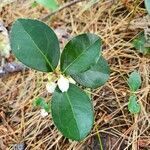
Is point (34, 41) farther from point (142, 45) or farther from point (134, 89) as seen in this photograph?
point (142, 45)

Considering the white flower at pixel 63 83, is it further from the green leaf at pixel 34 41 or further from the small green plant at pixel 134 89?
the small green plant at pixel 134 89

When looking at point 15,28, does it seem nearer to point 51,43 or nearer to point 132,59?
point 51,43

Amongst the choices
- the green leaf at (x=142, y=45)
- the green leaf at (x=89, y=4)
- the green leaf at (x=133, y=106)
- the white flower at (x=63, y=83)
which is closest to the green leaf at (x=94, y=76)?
the white flower at (x=63, y=83)

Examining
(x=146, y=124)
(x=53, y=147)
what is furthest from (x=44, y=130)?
(x=146, y=124)

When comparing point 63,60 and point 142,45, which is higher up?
point 63,60

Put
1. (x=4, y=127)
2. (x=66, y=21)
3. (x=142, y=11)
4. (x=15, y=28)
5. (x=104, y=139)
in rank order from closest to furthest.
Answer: (x=15, y=28)
(x=104, y=139)
(x=4, y=127)
(x=142, y=11)
(x=66, y=21)

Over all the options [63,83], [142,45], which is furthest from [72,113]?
[142,45]

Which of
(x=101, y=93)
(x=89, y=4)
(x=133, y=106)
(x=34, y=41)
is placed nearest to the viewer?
(x=34, y=41)
